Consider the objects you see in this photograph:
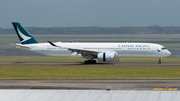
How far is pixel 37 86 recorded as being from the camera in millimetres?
26516

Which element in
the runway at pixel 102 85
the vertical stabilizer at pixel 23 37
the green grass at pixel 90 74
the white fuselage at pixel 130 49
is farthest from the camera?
the vertical stabilizer at pixel 23 37

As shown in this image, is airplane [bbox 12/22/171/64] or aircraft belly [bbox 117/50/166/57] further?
aircraft belly [bbox 117/50/166/57]

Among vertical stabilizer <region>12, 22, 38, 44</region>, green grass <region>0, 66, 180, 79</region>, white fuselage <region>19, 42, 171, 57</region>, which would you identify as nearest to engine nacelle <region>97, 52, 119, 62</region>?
white fuselage <region>19, 42, 171, 57</region>

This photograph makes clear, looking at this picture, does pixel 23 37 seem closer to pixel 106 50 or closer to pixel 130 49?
pixel 106 50

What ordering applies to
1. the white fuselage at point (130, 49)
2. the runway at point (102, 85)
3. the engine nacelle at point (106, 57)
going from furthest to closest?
the white fuselage at point (130, 49), the engine nacelle at point (106, 57), the runway at point (102, 85)

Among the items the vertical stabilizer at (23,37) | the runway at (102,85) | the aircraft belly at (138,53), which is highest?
the vertical stabilizer at (23,37)

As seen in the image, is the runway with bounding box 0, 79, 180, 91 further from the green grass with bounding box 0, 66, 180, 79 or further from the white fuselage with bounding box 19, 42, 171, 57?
the white fuselage with bounding box 19, 42, 171, 57

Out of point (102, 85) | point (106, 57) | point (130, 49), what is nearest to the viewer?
point (102, 85)

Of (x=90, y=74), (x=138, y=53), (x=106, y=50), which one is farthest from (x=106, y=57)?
(x=90, y=74)

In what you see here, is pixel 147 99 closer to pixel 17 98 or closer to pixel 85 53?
pixel 17 98

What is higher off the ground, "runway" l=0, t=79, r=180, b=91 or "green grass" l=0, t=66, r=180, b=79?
"runway" l=0, t=79, r=180, b=91

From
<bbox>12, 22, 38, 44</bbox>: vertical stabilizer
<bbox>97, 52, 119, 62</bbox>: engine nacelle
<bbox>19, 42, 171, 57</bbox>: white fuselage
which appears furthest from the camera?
<bbox>12, 22, 38, 44</bbox>: vertical stabilizer

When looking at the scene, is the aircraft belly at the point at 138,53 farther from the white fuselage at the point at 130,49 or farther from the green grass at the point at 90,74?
the green grass at the point at 90,74

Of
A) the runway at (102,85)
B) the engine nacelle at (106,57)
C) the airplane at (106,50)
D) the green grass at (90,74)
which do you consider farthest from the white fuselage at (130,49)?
the runway at (102,85)
